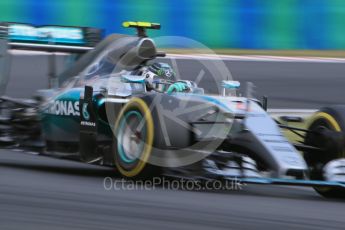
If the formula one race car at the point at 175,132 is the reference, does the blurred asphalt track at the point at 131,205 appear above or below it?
below

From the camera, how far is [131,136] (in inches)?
275

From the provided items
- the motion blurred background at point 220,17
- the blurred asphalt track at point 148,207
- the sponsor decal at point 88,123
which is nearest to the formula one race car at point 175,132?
the sponsor decal at point 88,123

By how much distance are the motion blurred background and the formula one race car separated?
27.6 ft

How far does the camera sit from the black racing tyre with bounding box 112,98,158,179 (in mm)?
6742

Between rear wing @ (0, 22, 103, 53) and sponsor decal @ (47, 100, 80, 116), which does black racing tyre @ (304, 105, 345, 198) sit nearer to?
sponsor decal @ (47, 100, 80, 116)

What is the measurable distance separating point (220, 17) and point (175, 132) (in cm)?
1037

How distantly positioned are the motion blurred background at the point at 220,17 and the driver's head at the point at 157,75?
8.61 metres

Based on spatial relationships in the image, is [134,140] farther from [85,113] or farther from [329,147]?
[329,147]

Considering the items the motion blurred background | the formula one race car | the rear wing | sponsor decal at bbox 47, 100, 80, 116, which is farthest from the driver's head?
the motion blurred background

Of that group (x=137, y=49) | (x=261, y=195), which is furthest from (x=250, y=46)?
(x=261, y=195)

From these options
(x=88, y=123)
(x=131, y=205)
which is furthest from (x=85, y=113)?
(x=131, y=205)

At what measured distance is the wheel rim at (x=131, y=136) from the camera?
22.4ft

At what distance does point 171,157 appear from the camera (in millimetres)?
6680

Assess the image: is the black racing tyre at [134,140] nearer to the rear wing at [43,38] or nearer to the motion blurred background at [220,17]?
the rear wing at [43,38]
